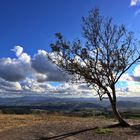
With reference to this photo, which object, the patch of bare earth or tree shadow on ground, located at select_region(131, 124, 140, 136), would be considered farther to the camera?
tree shadow on ground, located at select_region(131, 124, 140, 136)

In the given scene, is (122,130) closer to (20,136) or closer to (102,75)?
(102,75)

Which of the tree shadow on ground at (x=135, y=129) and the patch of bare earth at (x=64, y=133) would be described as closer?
the patch of bare earth at (x=64, y=133)

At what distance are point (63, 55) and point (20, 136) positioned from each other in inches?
278

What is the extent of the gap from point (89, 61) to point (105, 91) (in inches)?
88.8

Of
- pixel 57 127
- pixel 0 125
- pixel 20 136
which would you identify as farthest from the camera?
pixel 0 125

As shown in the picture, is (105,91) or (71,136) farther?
(105,91)

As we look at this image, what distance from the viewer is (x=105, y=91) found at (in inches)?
987

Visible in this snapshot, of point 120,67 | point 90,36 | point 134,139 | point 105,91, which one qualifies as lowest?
point 134,139

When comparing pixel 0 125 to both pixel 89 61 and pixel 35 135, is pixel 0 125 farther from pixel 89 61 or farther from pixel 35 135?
pixel 89 61

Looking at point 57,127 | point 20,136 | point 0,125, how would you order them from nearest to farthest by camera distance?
1. point 20,136
2. point 57,127
3. point 0,125

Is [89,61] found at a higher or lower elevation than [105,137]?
higher

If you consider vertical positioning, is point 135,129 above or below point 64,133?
above

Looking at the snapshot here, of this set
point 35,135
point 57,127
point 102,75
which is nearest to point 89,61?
point 102,75

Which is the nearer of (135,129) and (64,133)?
(64,133)
